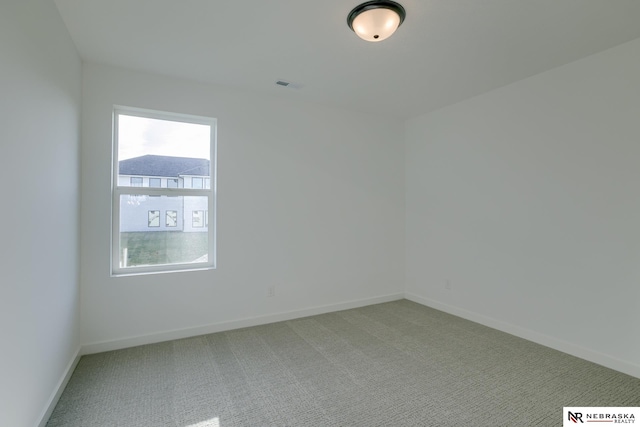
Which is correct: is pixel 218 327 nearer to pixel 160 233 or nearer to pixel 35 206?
pixel 160 233

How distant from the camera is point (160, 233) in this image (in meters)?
3.18

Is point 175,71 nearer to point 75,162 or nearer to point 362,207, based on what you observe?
point 75,162

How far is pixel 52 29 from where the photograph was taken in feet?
6.64

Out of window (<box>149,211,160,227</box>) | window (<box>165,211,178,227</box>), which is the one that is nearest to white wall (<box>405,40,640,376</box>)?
window (<box>165,211,178,227</box>)

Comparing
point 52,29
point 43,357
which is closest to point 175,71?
point 52,29

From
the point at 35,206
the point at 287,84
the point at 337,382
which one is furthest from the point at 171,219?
the point at 337,382

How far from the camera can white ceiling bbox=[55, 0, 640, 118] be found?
81.2 inches

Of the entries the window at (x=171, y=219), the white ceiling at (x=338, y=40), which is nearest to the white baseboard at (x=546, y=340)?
the white ceiling at (x=338, y=40)

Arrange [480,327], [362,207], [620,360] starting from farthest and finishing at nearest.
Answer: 1. [362,207]
2. [480,327]
3. [620,360]

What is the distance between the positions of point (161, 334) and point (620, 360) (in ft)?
13.1

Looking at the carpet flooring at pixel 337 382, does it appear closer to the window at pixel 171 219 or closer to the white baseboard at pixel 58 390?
the white baseboard at pixel 58 390

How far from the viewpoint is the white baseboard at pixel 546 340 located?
2.50 meters

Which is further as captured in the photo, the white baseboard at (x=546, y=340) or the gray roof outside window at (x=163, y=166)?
the gray roof outside window at (x=163, y=166)

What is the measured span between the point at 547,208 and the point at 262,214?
2.90 metres
